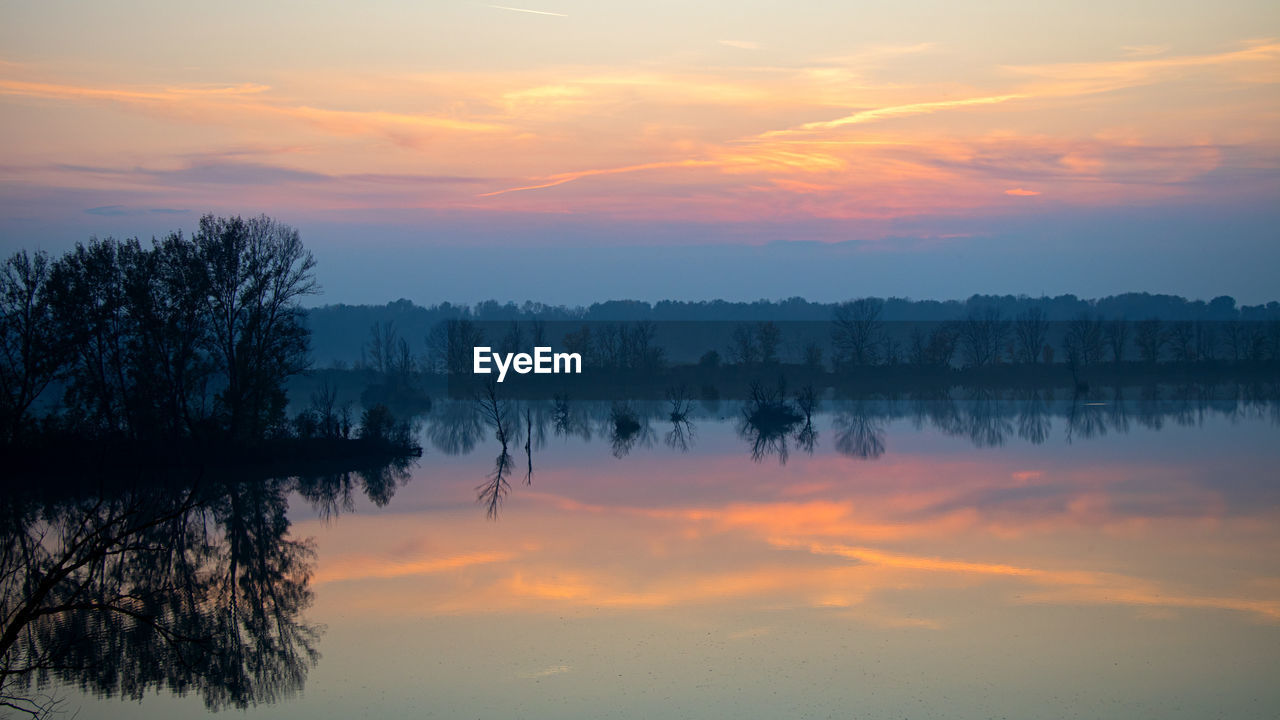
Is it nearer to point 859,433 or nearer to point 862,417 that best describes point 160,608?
point 859,433

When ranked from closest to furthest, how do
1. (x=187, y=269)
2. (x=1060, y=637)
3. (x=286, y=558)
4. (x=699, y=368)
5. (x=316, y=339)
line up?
(x=1060, y=637) < (x=286, y=558) < (x=187, y=269) < (x=699, y=368) < (x=316, y=339)

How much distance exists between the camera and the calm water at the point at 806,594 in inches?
397

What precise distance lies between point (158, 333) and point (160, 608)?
1944cm

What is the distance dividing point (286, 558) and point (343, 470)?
1291cm

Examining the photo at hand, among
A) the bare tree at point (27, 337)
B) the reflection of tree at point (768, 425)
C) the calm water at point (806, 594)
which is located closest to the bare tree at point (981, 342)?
the reflection of tree at point (768, 425)

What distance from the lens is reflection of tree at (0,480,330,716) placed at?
8859 mm

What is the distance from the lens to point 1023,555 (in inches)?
647

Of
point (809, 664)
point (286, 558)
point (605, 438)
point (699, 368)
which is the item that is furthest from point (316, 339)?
point (809, 664)

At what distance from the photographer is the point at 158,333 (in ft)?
102

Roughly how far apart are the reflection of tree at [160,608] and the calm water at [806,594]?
0.50 metres

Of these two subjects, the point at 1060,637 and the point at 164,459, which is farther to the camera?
the point at 164,459

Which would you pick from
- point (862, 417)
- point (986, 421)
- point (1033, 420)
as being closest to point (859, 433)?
point (862, 417)

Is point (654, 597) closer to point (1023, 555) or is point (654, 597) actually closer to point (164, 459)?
point (1023, 555)

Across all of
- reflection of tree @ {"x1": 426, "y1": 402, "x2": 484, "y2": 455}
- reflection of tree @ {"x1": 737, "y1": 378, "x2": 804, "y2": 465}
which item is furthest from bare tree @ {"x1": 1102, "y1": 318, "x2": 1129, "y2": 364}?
reflection of tree @ {"x1": 426, "y1": 402, "x2": 484, "y2": 455}
